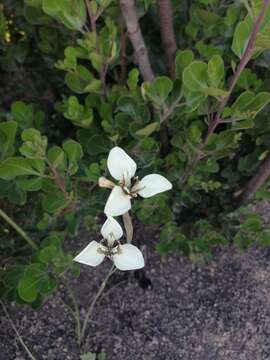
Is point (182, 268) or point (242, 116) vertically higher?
point (242, 116)

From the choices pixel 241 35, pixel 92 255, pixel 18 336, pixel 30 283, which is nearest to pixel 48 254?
pixel 30 283

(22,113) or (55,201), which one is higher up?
(22,113)

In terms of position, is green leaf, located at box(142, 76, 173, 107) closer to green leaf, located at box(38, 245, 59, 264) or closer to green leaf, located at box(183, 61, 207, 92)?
green leaf, located at box(183, 61, 207, 92)

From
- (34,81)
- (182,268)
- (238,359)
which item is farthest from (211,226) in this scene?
(34,81)

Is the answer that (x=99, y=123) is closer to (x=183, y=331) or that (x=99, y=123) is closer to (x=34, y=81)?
(x=34, y=81)

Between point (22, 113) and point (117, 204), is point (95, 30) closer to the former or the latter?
point (22, 113)

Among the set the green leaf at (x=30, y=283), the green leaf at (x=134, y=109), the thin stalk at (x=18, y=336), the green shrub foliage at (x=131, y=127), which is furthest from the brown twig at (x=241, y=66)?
the thin stalk at (x=18, y=336)

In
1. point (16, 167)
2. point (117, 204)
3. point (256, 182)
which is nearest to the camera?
point (117, 204)

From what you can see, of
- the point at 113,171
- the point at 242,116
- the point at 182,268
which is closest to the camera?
the point at 113,171

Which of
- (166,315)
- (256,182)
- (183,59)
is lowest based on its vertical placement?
(166,315)
